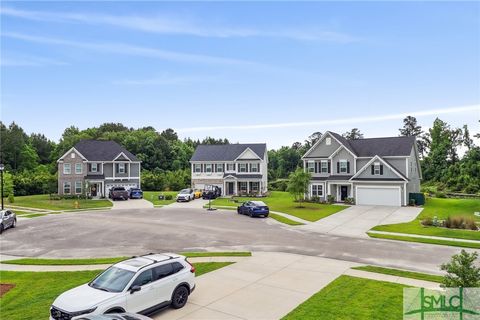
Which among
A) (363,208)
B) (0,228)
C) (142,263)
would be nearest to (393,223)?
(363,208)

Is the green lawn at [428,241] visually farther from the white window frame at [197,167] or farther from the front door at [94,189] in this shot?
the front door at [94,189]

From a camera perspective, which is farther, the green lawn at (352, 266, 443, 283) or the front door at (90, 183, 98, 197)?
the front door at (90, 183, 98, 197)

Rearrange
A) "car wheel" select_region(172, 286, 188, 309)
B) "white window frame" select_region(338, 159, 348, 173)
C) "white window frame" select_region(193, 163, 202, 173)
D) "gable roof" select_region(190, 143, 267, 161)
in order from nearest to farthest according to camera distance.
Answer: "car wheel" select_region(172, 286, 188, 309) → "white window frame" select_region(338, 159, 348, 173) → "gable roof" select_region(190, 143, 267, 161) → "white window frame" select_region(193, 163, 202, 173)

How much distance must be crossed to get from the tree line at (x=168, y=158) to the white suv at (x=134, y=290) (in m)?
47.1

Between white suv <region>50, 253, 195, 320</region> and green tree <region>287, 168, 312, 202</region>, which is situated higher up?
green tree <region>287, 168, 312, 202</region>

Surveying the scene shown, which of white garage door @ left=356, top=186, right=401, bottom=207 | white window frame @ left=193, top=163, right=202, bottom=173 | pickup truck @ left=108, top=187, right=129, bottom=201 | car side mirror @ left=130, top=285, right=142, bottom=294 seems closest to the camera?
car side mirror @ left=130, top=285, right=142, bottom=294

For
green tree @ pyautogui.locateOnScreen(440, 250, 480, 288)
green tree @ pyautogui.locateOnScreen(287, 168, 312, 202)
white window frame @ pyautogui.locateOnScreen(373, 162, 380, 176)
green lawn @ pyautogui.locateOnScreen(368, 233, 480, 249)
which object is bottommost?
green lawn @ pyautogui.locateOnScreen(368, 233, 480, 249)

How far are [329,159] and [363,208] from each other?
430 inches

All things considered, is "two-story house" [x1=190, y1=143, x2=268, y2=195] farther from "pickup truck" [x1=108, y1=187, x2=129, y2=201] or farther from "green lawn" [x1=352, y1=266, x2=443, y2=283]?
"green lawn" [x1=352, y1=266, x2=443, y2=283]

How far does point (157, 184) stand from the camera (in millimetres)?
70750

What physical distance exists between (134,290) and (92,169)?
49739 millimetres

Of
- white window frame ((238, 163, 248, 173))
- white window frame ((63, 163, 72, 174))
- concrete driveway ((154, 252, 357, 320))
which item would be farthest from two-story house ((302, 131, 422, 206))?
white window frame ((63, 163, 72, 174))

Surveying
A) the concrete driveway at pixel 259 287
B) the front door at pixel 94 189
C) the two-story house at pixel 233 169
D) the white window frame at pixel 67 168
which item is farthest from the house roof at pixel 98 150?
the concrete driveway at pixel 259 287

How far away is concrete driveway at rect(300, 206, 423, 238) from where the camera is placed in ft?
90.6
